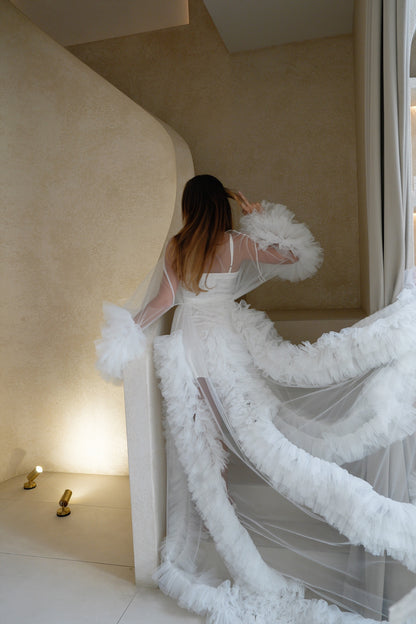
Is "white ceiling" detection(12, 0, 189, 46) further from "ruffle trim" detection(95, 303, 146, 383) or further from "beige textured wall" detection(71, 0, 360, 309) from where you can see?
"ruffle trim" detection(95, 303, 146, 383)

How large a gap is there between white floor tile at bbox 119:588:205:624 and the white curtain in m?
1.43

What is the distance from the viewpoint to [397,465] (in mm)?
1705

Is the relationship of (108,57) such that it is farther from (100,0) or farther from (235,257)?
(235,257)

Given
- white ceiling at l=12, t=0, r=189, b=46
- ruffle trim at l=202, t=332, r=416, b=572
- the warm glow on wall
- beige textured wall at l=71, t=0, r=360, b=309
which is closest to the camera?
ruffle trim at l=202, t=332, r=416, b=572

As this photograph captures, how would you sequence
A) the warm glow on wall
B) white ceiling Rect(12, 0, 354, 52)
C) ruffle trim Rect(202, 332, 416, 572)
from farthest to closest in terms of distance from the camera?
1. the warm glow on wall
2. white ceiling Rect(12, 0, 354, 52)
3. ruffle trim Rect(202, 332, 416, 572)

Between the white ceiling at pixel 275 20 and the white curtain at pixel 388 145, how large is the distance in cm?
125

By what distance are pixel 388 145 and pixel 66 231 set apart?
218 centimetres

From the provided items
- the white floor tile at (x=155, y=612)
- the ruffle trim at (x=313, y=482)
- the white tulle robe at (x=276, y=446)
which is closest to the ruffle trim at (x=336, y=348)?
the white tulle robe at (x=276, y=446)

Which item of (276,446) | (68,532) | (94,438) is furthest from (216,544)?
(94,438)

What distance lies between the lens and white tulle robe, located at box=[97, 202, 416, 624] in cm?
169

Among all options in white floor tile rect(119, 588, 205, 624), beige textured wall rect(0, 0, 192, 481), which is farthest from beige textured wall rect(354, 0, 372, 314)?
white floor tile rect(119, 588, 205, 624)

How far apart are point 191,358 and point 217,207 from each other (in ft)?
2.16

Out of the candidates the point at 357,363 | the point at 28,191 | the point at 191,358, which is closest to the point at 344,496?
the point at 357,363

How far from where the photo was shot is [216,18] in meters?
3.07
